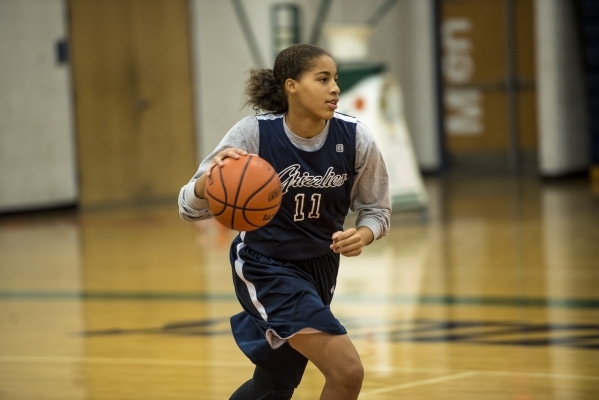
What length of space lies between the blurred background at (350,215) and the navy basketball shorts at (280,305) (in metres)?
0.88

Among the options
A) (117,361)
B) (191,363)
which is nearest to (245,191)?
(191,363)

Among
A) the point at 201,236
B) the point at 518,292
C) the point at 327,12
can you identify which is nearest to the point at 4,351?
the point at 518,292

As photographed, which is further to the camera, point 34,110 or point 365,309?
point 34,110

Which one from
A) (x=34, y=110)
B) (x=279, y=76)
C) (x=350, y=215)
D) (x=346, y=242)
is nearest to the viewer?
(x=346, y=242)

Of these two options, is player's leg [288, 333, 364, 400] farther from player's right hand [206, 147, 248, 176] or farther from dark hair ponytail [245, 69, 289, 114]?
dark hair ponytail [245, 69, 289, 114]

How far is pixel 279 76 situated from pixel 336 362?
940 mm

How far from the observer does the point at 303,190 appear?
3.18 m

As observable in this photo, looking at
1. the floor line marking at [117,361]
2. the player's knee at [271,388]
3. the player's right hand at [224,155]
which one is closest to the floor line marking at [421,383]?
the floor line marking at [117,361]

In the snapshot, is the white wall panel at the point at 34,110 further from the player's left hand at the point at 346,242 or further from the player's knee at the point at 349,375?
the player's knee at the point at 349,375

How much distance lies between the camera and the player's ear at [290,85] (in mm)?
3201

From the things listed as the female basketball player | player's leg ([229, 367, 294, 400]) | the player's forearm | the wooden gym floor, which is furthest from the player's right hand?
the wooden gym floor

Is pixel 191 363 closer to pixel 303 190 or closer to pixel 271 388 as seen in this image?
pixel 271 388

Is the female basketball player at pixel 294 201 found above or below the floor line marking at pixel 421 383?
above

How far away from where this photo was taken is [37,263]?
25.7 ft
